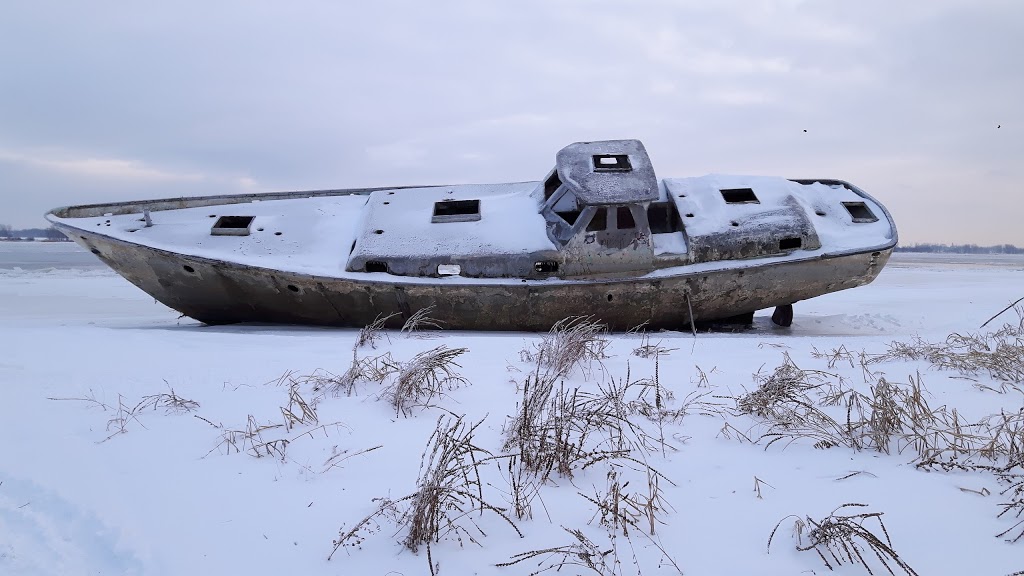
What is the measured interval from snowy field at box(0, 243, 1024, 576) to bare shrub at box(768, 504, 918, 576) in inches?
0.9

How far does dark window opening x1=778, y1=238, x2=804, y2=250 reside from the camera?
7621 mm

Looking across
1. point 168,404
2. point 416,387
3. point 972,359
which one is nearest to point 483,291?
point 416,387

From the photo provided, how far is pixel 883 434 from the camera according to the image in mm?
2457

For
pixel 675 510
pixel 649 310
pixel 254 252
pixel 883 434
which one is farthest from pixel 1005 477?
pixel 254 252

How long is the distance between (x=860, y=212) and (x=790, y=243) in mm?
1890

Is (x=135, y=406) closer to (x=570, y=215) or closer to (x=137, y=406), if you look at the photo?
(x=137, y=406)

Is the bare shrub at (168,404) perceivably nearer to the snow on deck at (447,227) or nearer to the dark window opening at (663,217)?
the snow on deck at (447,227)

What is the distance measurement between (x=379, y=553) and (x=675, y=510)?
3.52ft

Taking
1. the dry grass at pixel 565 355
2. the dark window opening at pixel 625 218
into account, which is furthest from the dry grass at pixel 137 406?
the dark window opening at pixel 625 218

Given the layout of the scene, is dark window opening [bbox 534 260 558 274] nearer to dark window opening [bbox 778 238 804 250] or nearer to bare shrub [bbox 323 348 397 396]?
dark window opening [bbox 778 238 804 250]

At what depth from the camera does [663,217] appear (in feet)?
29.3

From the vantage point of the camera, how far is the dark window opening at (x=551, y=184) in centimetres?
833

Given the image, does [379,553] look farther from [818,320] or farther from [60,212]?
[818,320]

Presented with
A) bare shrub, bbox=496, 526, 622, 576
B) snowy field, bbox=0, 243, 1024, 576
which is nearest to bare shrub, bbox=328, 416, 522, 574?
snowy field, bbox=0, 243, 1024, 576
